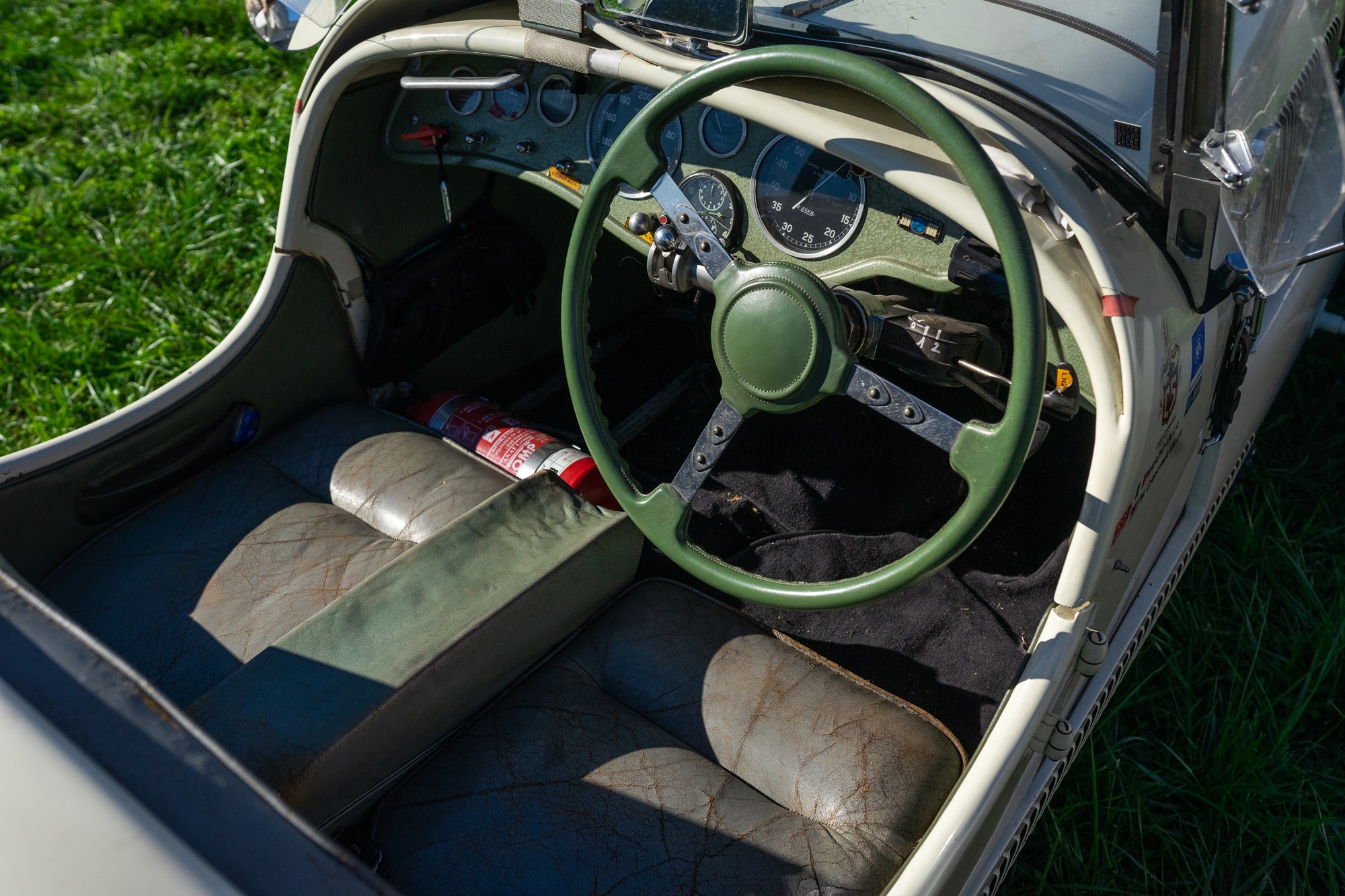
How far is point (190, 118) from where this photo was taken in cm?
427

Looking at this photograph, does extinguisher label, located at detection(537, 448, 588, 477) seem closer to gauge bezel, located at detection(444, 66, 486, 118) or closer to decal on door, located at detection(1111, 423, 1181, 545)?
gauge bezel, located at detection(444, 66, 486, 118)

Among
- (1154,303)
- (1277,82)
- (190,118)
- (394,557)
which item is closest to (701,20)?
(1154,303)

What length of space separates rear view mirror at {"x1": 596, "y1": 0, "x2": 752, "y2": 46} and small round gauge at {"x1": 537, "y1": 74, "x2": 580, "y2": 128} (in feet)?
1.14

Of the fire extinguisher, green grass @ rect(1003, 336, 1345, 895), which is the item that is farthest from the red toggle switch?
green grass @ rect(1003, 336, 1345, 895)

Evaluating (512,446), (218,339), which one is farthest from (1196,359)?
(218,339)

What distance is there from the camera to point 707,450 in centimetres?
155

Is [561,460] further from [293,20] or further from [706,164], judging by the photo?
[293,20]

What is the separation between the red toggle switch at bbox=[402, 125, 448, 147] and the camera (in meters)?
2.20

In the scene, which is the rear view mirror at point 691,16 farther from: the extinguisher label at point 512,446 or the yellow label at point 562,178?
the extinguisher label at point 512,446

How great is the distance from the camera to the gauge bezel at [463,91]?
6.89 ft

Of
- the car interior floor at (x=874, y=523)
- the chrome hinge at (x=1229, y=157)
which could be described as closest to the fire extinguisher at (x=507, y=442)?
the car interior floor at (x=874, y=523)

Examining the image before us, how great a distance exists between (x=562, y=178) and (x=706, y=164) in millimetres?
358

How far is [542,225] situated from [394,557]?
1.13 meters

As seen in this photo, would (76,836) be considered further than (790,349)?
No
